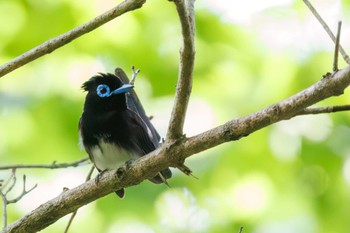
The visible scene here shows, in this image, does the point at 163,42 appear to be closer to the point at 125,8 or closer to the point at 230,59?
the point at 230,59

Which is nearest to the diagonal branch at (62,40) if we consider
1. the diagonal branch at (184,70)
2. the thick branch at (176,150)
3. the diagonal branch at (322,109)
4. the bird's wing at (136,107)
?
the diagonal branch at (184,70)

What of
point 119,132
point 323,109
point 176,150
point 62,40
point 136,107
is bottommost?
point 323,109

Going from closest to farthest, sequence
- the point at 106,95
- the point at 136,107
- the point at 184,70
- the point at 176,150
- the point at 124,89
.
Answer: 1. the point at 184,70
2. the point at 176,150
3. the point at 124,89
4. the point at 106,95
5. the point at 136,107

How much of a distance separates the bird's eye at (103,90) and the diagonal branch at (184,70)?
166cm

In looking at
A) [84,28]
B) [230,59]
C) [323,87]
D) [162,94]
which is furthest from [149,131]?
[323,87]

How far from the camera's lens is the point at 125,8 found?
294 centimetres

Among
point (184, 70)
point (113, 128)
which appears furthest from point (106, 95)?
point (184, 70)

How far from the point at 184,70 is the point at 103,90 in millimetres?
1830

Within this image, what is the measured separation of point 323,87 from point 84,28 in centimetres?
101

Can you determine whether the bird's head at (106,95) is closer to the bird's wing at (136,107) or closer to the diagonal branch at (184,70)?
the bird's wing at (136,107)


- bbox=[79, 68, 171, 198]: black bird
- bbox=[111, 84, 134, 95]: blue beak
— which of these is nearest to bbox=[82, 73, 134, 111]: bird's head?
bbox=[79, 68, 171, 198]: black bird

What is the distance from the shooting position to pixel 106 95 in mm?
4648

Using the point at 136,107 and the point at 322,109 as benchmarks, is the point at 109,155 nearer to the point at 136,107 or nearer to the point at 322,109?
the point at 136,107

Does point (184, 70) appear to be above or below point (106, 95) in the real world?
below
